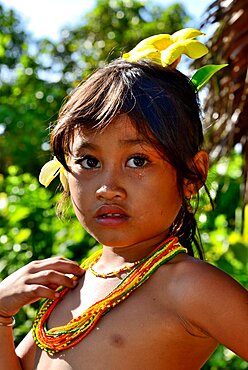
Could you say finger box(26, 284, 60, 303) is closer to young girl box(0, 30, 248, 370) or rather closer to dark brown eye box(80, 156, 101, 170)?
young girl box(0, 30, 248, 370)

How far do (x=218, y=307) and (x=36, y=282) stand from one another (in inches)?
21.7

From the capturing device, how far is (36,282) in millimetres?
2035

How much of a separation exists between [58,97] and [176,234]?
562cm

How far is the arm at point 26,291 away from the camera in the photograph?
2.02 metres

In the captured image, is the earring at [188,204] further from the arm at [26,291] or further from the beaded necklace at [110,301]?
the arm at [26,291]

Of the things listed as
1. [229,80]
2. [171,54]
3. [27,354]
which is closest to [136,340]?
[27,354]

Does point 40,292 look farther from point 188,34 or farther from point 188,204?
point 188,34

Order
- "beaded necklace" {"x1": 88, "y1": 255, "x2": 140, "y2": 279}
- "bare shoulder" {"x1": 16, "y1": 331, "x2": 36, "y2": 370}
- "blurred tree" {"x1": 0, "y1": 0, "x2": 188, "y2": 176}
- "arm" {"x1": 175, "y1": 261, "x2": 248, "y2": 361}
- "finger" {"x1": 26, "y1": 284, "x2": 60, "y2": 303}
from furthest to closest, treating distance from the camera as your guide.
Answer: "blurred tree" {"x1": 0, "y1": 0, "x2": 188, "y2": 176} < "bare shoulder" {"x1": 16, "y1": 331, "x2": 36, "y2": 370} < "finger" {"x1": 26, "y1": 284, "x2": 60, "y2": 303} < "beaded necklace" {"x1": 88, "y1": 255, "x2": 140, "y2": 279} < "arm" {"x1": 175, "y1": 261, "x2": 248, "y2": 361}

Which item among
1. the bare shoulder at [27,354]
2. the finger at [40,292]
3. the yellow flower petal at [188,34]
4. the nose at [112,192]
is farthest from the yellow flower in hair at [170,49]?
the bare shoulder at [27,354]

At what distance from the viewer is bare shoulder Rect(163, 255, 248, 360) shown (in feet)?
5.42

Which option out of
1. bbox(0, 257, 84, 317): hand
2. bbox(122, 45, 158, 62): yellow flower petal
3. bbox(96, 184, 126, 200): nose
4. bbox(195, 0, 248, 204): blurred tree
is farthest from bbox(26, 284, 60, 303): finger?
bbox(195, 0, 248, 204): blurred tree

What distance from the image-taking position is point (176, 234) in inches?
80.7

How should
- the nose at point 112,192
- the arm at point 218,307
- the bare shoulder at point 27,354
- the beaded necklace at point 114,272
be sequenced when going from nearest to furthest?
the arm at point 218,307, the nose at point 112,192, the beaded necklace at point 114,272, the bare shoulder at point 27,354

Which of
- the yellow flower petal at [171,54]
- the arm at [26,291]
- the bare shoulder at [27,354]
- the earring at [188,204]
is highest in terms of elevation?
the yellow flower petal at [171,54]
